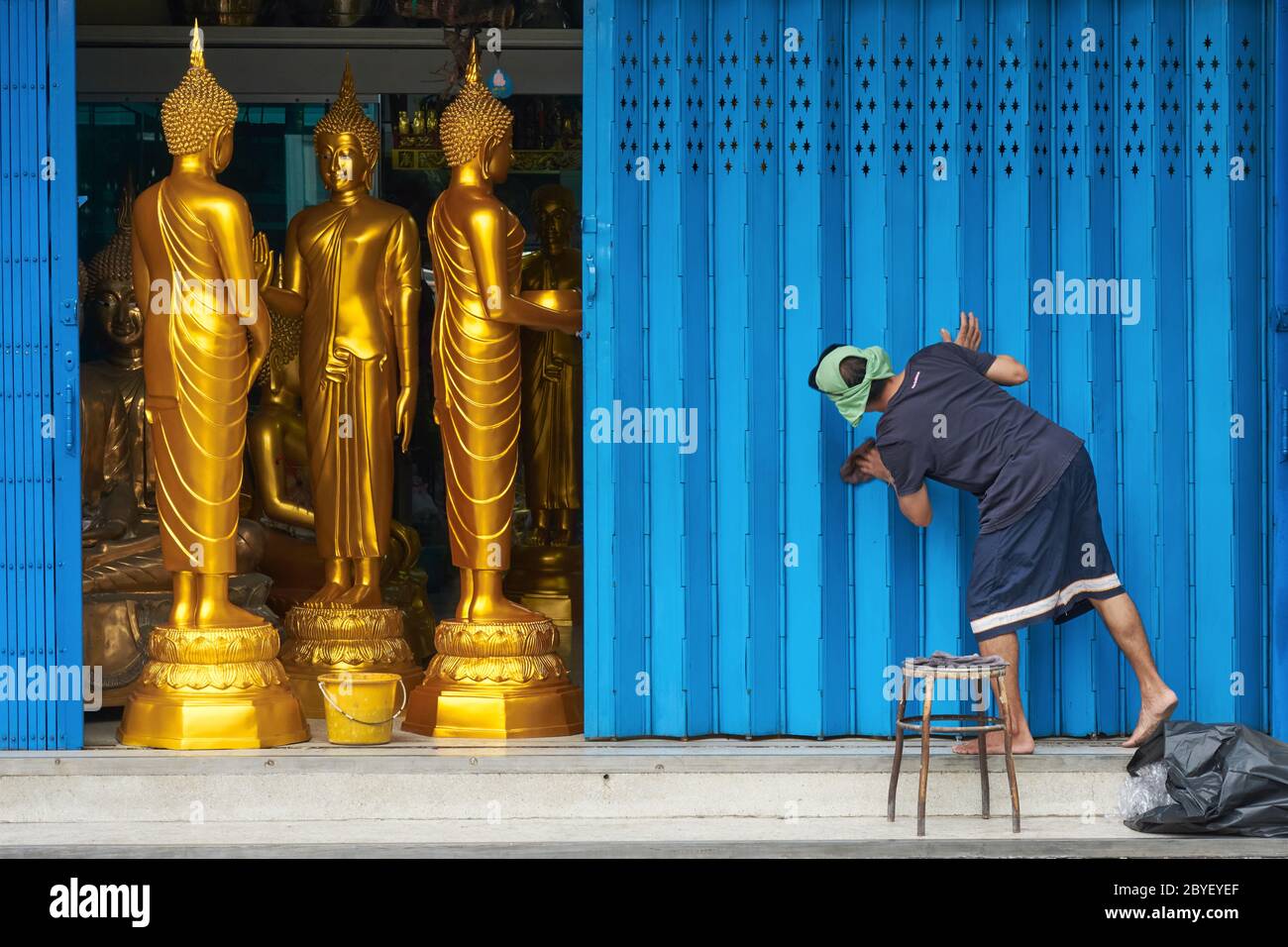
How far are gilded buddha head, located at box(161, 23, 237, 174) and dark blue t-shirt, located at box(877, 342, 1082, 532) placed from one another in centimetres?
262

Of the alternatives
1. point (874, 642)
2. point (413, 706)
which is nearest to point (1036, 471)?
point (874, 642)

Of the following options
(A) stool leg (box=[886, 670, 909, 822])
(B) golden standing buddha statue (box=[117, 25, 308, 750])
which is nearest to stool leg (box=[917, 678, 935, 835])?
(A) stool leg (box=[886, 670, 909, 822])

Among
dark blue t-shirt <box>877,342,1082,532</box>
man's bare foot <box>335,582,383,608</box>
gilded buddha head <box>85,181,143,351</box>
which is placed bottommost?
man's bare foot <box>335,582,383,608</box>

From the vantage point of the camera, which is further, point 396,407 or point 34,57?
point 396,407

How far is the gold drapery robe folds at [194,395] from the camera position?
6.49 m

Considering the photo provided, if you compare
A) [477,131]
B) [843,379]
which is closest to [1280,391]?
[843,379]

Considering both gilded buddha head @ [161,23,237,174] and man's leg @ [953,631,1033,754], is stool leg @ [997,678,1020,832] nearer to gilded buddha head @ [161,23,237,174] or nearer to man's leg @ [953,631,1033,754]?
man's leg @ [953,631,1033,754]

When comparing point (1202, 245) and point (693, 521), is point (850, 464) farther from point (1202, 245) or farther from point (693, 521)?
point (1202, 245)

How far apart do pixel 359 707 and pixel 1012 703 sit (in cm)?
229

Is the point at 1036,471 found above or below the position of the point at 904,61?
below

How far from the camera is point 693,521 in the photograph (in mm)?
6504

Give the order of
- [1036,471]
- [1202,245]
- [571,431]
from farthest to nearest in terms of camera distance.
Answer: [571,431] < [1202,245] < [1036,471]

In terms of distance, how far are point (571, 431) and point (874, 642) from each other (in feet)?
8.26

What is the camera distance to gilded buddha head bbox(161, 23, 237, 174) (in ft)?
21.6
